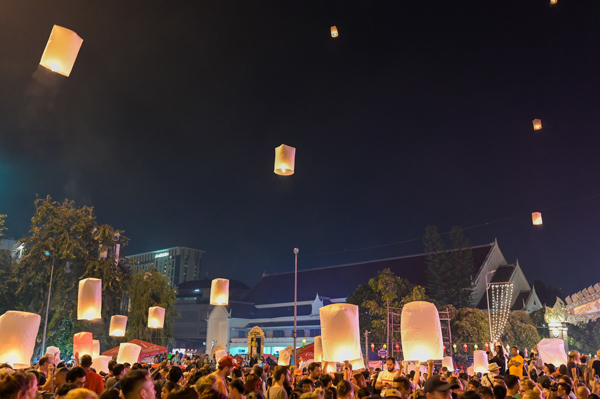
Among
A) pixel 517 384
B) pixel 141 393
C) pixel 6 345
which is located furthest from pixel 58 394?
pixel 6 345

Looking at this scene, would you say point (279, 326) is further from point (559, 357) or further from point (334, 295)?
point (559, 357)

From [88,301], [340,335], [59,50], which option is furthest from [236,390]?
[88,301]

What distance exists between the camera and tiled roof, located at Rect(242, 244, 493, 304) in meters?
63.8

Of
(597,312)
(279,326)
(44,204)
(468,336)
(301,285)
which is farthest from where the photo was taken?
(301,285)

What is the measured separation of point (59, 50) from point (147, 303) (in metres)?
30.5

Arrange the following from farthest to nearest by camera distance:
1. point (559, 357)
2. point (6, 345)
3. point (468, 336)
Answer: point (468, 336), point (559, 357), point (6, 345)

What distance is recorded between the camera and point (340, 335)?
9.12 m

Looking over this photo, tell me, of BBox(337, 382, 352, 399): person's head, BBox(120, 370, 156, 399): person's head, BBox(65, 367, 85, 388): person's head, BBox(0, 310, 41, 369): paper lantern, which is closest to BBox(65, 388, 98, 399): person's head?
BBox(120, 370, 156, 399): person's head

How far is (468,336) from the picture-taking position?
36094mm

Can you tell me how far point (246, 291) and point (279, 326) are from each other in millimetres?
16641

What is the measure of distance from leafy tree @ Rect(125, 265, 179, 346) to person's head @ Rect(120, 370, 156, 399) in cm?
3326

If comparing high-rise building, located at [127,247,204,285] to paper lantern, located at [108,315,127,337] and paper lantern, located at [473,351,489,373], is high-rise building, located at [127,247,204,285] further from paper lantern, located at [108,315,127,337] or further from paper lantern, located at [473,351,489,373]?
paper lantern, located at [473,351,489,373]

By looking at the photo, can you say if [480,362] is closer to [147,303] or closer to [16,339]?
[16,339]

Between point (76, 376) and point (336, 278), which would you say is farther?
point (336, 278)
